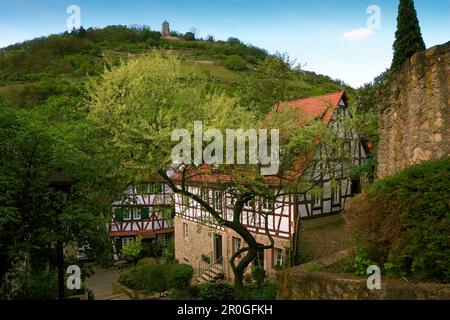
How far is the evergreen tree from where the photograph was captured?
17.3 m

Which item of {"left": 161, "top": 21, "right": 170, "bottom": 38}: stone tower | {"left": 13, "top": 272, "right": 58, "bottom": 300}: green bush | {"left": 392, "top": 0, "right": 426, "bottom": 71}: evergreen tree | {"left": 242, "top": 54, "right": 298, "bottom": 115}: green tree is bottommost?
{"left": 13, "top": 272, "right": 58, "bottom": 300}: green bush

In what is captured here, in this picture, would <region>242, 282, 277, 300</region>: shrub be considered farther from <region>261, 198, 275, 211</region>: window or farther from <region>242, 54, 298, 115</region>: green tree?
<region>242, 54, 298, 115</region>: green tree

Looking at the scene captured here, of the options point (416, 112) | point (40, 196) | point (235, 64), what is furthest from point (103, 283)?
point (235, 64)

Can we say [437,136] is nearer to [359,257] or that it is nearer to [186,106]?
[359,257]

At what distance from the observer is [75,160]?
28.7ft

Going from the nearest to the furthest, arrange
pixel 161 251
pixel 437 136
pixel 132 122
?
pixel 437 136
pixel 132 122
pixel 161 251

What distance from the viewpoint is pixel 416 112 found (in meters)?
7.74

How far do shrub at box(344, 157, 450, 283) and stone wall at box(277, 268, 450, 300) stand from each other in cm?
34

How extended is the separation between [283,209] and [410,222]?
11.2m

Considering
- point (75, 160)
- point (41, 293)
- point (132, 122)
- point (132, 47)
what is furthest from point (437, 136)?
point (132, 47)

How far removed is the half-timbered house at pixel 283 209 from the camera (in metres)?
15.9

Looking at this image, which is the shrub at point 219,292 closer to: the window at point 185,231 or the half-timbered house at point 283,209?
the half-timbered house at point 283,209

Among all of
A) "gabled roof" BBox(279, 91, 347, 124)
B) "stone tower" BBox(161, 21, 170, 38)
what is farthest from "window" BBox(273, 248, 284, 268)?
"stone tower" BBox(161, 21, 170, 38)
